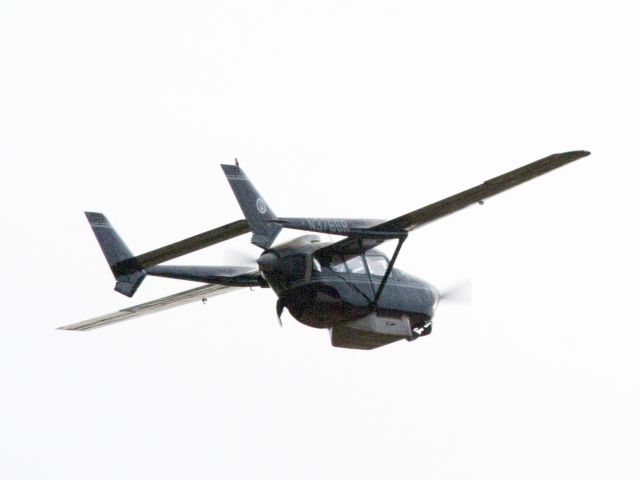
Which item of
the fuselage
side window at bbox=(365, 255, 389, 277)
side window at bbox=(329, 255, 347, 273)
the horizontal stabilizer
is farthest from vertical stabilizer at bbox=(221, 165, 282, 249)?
side window at bbox=(365, 255, 389, 277)

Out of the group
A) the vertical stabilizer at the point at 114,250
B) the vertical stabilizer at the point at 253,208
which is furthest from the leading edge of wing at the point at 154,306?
the vertical stabilizer at the point at 253,208

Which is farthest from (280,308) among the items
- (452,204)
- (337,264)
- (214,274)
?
(452,204)

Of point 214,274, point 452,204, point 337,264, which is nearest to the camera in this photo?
point 452,204

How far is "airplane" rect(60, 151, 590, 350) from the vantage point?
43.7 m

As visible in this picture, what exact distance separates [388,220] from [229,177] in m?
4.35

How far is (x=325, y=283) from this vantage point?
45.7 metres

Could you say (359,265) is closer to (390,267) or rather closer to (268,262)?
(390,267)

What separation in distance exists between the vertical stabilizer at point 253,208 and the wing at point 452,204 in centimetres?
248

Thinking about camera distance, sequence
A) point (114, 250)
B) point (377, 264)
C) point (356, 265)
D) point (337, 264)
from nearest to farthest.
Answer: point (337, 264) → point (356, 265) → point (114, 250) → point (377, 264)

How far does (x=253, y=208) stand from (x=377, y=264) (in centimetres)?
523

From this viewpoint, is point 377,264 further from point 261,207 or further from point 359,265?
point 261,207

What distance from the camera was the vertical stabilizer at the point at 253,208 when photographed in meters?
43.4

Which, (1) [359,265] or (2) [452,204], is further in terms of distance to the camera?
(1) [359,265]

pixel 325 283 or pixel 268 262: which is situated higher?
pixel 268 262
